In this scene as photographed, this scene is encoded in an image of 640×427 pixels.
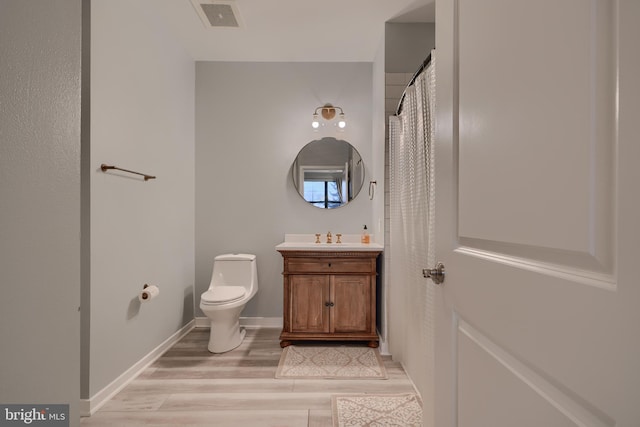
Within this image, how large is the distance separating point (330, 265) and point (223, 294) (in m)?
0.92

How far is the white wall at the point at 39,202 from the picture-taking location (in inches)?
28.5

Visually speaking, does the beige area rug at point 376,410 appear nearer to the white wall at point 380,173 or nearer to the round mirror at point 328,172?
the white wall at point 380,173

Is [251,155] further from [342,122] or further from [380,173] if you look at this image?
[380,173]

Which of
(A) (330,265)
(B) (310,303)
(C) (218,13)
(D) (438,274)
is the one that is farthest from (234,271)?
(D) (438,274)

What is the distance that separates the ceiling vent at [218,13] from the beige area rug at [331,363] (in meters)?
2.61

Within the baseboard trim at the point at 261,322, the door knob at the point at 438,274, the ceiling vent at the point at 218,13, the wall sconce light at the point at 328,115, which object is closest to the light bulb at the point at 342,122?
the wall sconce light at the point at 328,115

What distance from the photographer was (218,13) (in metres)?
2.36

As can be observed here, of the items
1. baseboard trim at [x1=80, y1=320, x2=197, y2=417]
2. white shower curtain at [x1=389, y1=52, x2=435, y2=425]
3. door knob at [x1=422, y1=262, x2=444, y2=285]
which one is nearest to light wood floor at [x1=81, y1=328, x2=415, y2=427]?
→ baseboard trim at [x1=80, y1=320, x2=197, y2=417]

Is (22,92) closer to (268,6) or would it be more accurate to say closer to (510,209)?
(510,209)

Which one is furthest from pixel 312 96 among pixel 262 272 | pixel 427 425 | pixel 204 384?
pixel 427 425

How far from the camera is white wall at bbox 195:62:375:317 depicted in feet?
10.6

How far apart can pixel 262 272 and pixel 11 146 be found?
263cm

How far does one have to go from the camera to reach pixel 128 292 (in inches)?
82.7

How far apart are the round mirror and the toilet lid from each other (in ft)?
3.63
